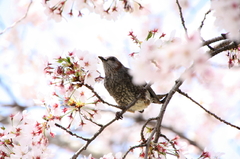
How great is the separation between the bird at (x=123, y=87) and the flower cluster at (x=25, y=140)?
1.44m

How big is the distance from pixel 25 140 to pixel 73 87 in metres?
0.51

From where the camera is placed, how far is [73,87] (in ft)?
7.14

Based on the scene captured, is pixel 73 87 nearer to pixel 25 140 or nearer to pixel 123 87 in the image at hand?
pixel 25 140

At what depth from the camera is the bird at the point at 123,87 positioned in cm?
364

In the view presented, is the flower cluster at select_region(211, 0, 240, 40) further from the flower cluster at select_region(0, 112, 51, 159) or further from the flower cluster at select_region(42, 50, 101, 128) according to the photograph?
the flower cluster at select_region(0, 112, 51, 159)

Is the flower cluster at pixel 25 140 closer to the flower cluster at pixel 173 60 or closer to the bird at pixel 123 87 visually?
the flower cluster at pixel 173 60

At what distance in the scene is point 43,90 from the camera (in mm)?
2322

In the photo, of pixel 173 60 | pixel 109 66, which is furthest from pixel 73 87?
pixel 109 66

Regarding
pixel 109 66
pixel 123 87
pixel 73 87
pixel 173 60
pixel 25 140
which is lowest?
pixel 173 60

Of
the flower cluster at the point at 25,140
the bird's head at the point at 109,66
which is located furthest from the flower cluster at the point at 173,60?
the bird's head at the point at 109,66

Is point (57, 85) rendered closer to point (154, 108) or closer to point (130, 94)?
point (130, 94)

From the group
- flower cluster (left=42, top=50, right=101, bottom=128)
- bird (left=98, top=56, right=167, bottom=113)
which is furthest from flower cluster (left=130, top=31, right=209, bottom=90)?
bird (left=98, top=56, right=167, bottom=113)

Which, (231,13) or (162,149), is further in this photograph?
(162,149)

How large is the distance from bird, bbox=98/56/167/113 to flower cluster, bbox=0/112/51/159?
1.44 m
